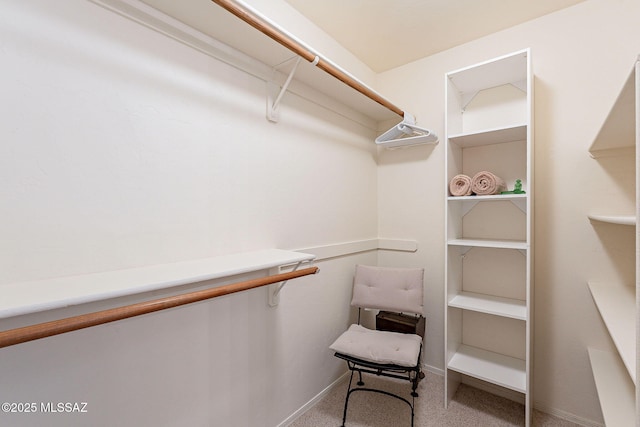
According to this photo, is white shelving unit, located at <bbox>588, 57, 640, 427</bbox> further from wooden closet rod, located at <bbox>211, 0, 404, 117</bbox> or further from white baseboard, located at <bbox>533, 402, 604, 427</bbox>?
wooden closet rod, located at <bbox>211, 0, 404, 117</bbox>

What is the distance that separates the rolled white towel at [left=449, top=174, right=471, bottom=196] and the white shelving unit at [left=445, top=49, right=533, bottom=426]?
0.04 metres

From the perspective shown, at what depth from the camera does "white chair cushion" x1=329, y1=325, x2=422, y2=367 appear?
5.51 ft

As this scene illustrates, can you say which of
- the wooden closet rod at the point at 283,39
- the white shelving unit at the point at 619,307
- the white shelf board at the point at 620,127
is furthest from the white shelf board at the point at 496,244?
the wooden closet rod at the point at 283,39

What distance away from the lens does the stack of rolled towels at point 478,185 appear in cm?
191

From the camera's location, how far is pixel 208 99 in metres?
1.43

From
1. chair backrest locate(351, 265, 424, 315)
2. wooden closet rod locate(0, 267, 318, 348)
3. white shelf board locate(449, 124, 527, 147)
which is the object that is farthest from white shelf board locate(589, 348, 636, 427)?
wooden closet rod locate(0, 267, 318, 348)

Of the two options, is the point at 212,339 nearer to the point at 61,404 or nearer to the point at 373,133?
the point at 61,404

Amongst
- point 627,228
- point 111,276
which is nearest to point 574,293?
point 627,228

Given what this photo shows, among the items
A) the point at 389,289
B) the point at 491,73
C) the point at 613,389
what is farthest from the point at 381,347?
the point at 491,73

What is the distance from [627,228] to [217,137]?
2502mm

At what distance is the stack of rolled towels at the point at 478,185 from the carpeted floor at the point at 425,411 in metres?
1.50

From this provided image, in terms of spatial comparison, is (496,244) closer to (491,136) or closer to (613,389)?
(491,136)

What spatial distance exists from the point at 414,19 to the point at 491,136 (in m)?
0.99

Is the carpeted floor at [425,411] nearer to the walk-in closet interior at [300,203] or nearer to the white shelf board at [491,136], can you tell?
the walk-in closet interior at [300,203]
